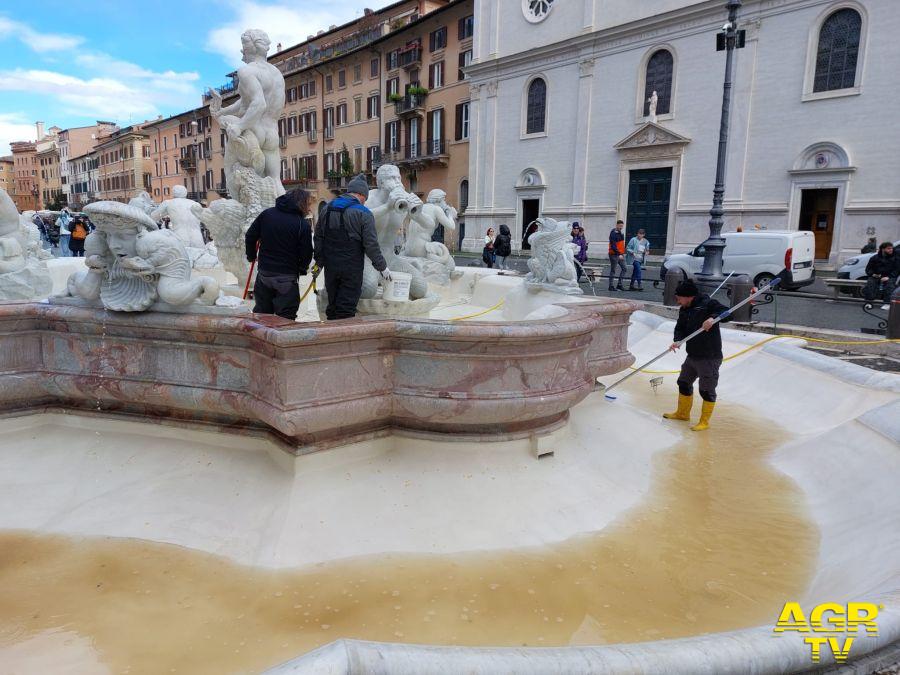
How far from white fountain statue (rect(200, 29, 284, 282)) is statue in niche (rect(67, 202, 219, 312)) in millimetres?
3644

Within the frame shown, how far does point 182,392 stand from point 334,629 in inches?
69.3

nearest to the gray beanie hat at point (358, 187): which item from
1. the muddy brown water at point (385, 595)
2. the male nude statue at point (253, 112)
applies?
the muddy brown water at point (385, 595)

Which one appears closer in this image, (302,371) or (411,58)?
(302,371)

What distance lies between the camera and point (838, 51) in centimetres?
1959

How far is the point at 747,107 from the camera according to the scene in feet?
70.3

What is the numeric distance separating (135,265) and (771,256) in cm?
1484

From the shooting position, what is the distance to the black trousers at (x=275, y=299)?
4355mm

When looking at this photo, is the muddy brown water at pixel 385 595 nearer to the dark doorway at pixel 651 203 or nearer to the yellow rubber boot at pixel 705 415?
the yellow rubber boot at pixel 705 415

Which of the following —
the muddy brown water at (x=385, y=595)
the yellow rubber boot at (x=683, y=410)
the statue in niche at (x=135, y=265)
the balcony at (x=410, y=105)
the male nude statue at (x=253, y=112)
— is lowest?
the muddy brown water at (x=385, y=595)

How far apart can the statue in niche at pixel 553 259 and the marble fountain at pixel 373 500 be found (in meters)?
2.44

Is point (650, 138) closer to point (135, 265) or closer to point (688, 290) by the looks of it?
point (688, 290)

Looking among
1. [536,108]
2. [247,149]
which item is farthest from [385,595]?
[536,108]

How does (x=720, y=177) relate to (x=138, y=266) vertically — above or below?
above

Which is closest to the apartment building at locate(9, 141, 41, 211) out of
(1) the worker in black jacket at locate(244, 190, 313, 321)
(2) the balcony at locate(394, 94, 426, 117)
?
(2) the balcony at locate(394, 94, 426, 117)
